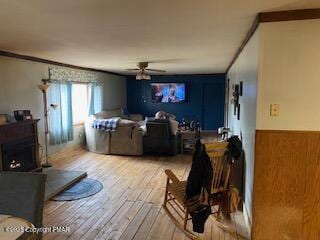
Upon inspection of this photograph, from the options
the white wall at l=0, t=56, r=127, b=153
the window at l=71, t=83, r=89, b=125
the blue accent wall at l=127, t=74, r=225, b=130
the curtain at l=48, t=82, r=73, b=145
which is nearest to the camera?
the white wall at l=0, t=56, r=127, b=153

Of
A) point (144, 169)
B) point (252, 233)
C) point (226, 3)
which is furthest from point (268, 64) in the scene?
→ point (144, 169)

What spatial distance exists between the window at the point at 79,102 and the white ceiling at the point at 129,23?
2.84 meters

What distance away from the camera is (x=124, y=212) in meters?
3.16

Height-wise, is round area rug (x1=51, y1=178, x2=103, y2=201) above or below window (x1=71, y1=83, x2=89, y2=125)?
below

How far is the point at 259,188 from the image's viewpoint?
7.83 ft

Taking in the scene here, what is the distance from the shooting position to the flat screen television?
30.9ft

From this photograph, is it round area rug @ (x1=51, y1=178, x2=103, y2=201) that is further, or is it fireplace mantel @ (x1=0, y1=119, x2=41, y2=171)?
fireplace mantel @ (x1=0, y1=119, x2=41, y2=171)

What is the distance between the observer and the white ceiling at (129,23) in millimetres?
2023

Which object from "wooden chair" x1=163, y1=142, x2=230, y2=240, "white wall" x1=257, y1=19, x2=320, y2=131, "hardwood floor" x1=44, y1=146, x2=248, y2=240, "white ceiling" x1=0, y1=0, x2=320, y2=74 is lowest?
"hardwood floor" x1=44, y1=146, x2=248, y2=240

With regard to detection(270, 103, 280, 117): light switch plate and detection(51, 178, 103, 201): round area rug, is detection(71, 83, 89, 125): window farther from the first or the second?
detection(270, 103, 280, 117): light switch plate

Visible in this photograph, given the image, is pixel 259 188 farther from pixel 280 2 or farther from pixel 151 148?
pixel 151 148

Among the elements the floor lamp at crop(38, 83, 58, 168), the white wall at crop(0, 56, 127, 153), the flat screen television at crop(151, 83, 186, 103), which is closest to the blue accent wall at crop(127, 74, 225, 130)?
the flat screen television at crop(151, 83, 186, 103)

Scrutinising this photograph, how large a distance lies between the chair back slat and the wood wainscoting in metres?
0.40

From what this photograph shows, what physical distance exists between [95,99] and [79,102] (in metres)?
0.67
